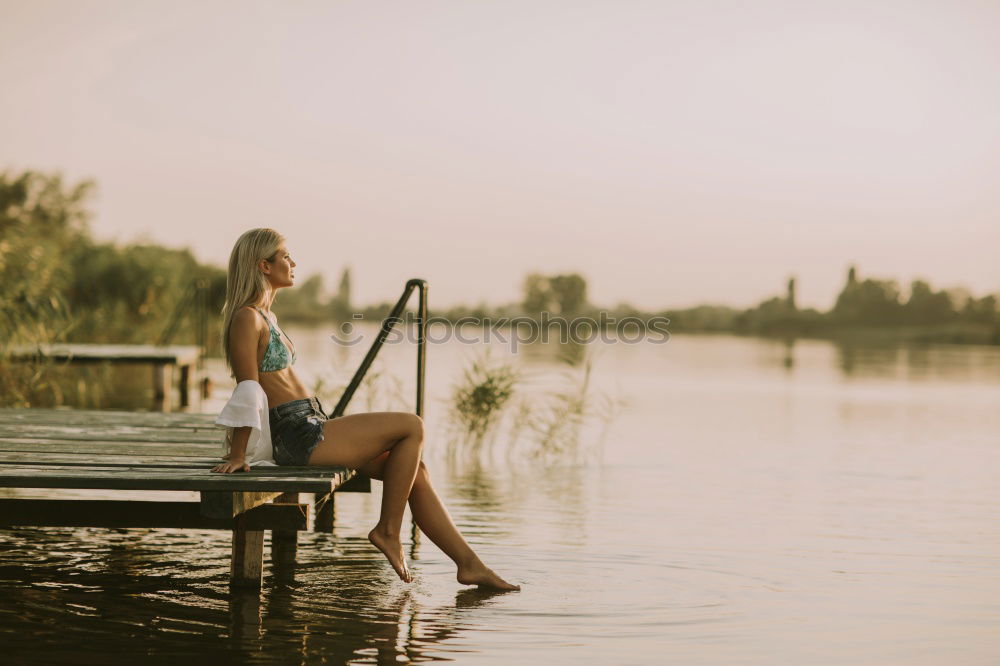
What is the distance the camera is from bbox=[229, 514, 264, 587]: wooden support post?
18.7 feet

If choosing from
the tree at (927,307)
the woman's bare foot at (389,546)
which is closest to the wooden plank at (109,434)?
the woman's bare foot at (389,546)

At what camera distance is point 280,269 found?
5457mm

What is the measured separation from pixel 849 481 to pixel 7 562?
7242mm

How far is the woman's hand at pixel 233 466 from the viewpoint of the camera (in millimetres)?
5098

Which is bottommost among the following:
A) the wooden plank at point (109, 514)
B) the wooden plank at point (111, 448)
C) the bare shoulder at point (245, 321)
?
the wooden plank at point (109, 514)

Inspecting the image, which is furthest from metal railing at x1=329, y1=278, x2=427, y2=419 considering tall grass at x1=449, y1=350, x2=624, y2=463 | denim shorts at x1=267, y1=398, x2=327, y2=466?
tall grass at x1=449, y1=350, x2=624, y2=463

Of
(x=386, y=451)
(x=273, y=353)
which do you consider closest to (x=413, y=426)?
(x=386, y=451)

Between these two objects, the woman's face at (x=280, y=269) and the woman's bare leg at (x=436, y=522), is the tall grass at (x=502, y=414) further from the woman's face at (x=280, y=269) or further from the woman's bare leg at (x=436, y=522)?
the woman's face at (x=280, y=269)

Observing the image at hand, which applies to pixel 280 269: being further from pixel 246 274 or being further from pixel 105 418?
pixel 105 418

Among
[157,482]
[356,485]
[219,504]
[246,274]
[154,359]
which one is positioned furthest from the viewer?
[154,359]

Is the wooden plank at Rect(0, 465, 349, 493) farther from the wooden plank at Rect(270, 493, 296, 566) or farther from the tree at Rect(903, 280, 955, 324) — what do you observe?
the tree at Rect(903, 280, 955, 324)

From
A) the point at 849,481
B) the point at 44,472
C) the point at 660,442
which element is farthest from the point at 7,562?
the point at 660,442

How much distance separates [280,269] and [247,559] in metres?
1.34

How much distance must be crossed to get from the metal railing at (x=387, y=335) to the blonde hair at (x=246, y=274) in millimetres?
1269
